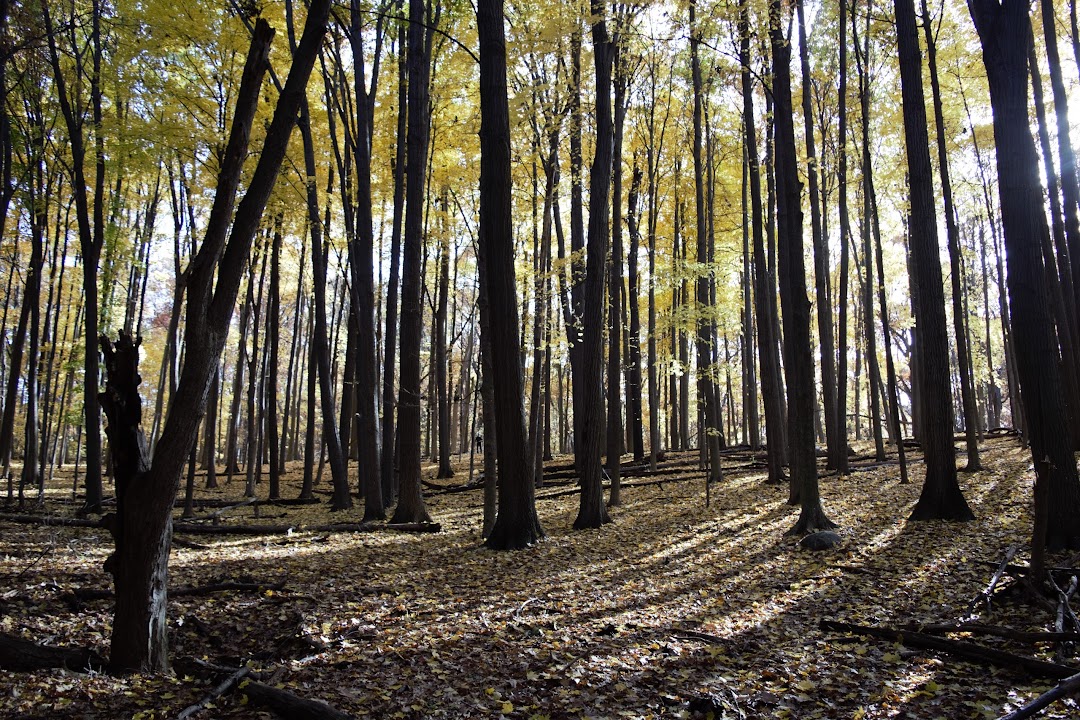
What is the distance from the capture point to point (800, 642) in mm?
4395

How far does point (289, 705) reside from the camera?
10.6 feet

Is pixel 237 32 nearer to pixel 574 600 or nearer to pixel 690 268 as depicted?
pixel 690 268

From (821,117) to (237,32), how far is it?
1180 cm

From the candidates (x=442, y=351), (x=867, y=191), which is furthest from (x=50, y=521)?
(x=867, y=191)

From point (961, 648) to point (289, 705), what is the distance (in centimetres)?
393

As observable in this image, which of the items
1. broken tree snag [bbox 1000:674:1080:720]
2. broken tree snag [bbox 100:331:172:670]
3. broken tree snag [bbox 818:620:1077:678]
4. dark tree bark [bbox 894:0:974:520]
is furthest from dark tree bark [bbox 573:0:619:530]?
broken tree snag [bbox 1000:674:1080:720]

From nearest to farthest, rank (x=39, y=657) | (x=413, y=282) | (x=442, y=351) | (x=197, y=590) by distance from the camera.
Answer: (x=39, y=657)
(x=197, y=590)
(x=413, y=282)
(x=442, y=351)

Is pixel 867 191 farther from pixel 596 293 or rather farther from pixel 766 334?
pixel 596 293

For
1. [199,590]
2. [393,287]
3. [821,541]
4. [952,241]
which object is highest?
[952,241]

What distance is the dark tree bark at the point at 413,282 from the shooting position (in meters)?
9.56

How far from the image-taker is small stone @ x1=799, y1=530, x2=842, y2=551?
730 centimetres

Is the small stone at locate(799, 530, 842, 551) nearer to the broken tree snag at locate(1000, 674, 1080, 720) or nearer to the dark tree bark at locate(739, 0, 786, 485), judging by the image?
the broken tree snag at locate(1000, 674, 1080, 720)

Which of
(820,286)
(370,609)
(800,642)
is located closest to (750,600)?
(800,642)

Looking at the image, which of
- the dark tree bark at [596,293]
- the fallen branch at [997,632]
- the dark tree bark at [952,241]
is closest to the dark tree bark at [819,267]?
the dark tree bark at [952,241]
